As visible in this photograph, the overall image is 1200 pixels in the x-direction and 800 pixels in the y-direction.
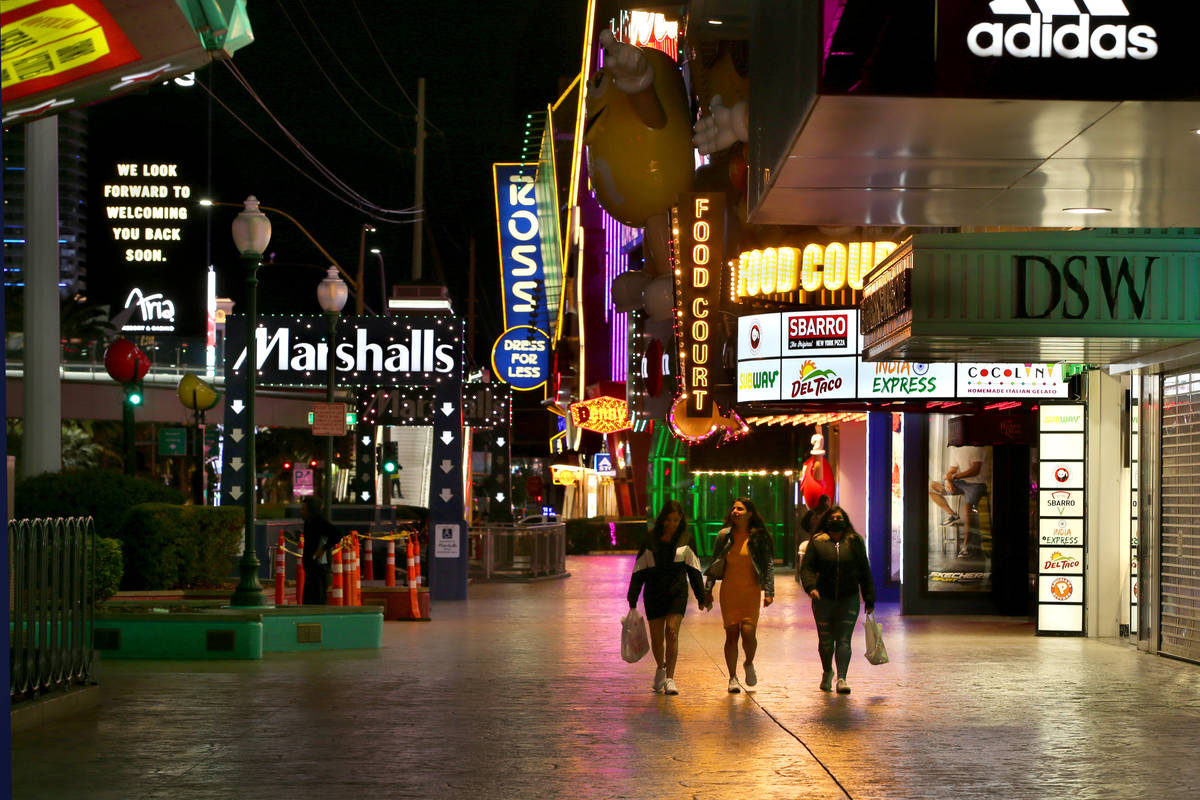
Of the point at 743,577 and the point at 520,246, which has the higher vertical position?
the point at 520,246

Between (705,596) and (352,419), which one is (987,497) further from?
(352,419)

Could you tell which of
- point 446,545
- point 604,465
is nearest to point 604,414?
point 604,465

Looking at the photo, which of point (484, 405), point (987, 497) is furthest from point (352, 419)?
point (987, 497)

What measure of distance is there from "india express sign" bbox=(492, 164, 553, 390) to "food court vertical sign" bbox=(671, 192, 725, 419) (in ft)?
54.2

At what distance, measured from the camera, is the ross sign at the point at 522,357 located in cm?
4812

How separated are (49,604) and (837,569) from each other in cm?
700

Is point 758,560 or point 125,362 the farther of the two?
point 125,362

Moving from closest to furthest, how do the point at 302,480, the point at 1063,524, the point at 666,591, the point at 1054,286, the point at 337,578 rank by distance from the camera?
the point at 666,591 < the point at 1054,286 < the point at 1063,524 < the point at 337,578 < the point at 302,480

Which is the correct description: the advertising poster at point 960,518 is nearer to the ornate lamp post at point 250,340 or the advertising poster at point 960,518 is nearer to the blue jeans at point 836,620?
the blue jeans at point 836,620

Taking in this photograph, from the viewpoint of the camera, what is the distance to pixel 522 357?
48594 millimetres

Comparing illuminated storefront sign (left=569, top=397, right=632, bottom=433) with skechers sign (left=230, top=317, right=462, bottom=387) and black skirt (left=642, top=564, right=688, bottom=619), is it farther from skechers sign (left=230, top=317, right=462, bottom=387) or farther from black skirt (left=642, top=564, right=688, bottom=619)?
black skirt (left=642, top=564, right=688, bottom=619)

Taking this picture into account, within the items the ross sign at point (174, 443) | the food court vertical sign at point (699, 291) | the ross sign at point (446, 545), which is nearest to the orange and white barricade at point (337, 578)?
→ the ross sign at point (446, 545)

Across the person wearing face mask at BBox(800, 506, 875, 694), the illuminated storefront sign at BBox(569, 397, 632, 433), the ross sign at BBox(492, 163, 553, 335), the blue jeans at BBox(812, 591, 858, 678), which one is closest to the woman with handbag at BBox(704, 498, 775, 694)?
the person wearing face mask at BBox(800, 506, 875, 694)

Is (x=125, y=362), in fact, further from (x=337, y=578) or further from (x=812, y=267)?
(x=812, y=267)
